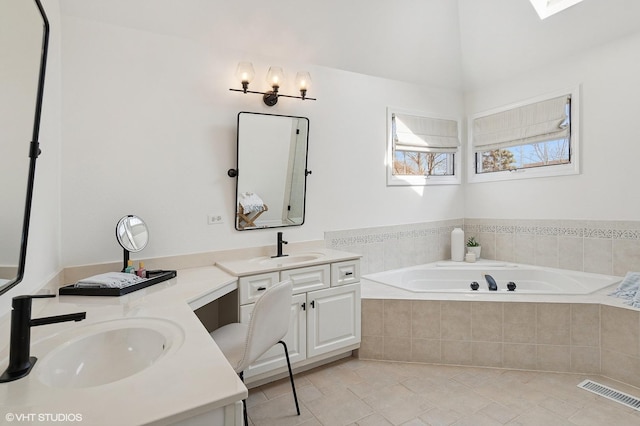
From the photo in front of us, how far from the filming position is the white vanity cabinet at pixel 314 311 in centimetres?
227

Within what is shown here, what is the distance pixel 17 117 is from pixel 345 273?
2.07 meters

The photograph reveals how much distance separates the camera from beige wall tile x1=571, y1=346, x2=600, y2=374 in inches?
97.2

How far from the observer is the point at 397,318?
107 inches

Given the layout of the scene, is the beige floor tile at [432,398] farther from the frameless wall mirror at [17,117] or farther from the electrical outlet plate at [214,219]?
the frameless wall mirror at [17,117]

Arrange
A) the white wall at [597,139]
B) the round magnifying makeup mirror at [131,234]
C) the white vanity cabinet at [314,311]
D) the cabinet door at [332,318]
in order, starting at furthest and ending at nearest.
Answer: the white wall at [597,139]
the cabinet door at [332,318]
the white vanity cabinet at [314,311]
the round magnifying makeup mirror at [131,234]

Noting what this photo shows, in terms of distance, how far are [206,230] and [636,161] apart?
3.47 m

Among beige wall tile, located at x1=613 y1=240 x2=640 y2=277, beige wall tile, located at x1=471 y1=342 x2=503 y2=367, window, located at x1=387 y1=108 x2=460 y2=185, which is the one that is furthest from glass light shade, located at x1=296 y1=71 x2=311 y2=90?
beige wall tile, located at x1=613 y1=240 x2=640 y2=277

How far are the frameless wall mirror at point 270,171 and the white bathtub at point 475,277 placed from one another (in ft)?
3.56

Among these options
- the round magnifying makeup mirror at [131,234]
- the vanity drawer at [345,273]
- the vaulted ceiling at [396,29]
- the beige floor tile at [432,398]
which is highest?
the vaulted ceiling at [396,29]

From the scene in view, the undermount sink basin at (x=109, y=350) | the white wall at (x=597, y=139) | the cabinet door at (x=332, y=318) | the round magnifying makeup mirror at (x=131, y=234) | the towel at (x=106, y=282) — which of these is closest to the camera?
the undermount sink basin at (x=109, y=350)

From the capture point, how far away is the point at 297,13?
2637 millimetres

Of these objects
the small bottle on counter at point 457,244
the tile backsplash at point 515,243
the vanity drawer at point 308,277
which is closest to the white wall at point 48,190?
the vanity drawer at point 308,277

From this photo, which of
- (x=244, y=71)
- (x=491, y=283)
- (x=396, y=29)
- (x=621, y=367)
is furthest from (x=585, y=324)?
(x=244, y=71)

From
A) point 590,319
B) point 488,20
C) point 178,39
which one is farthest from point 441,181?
point 178,39
